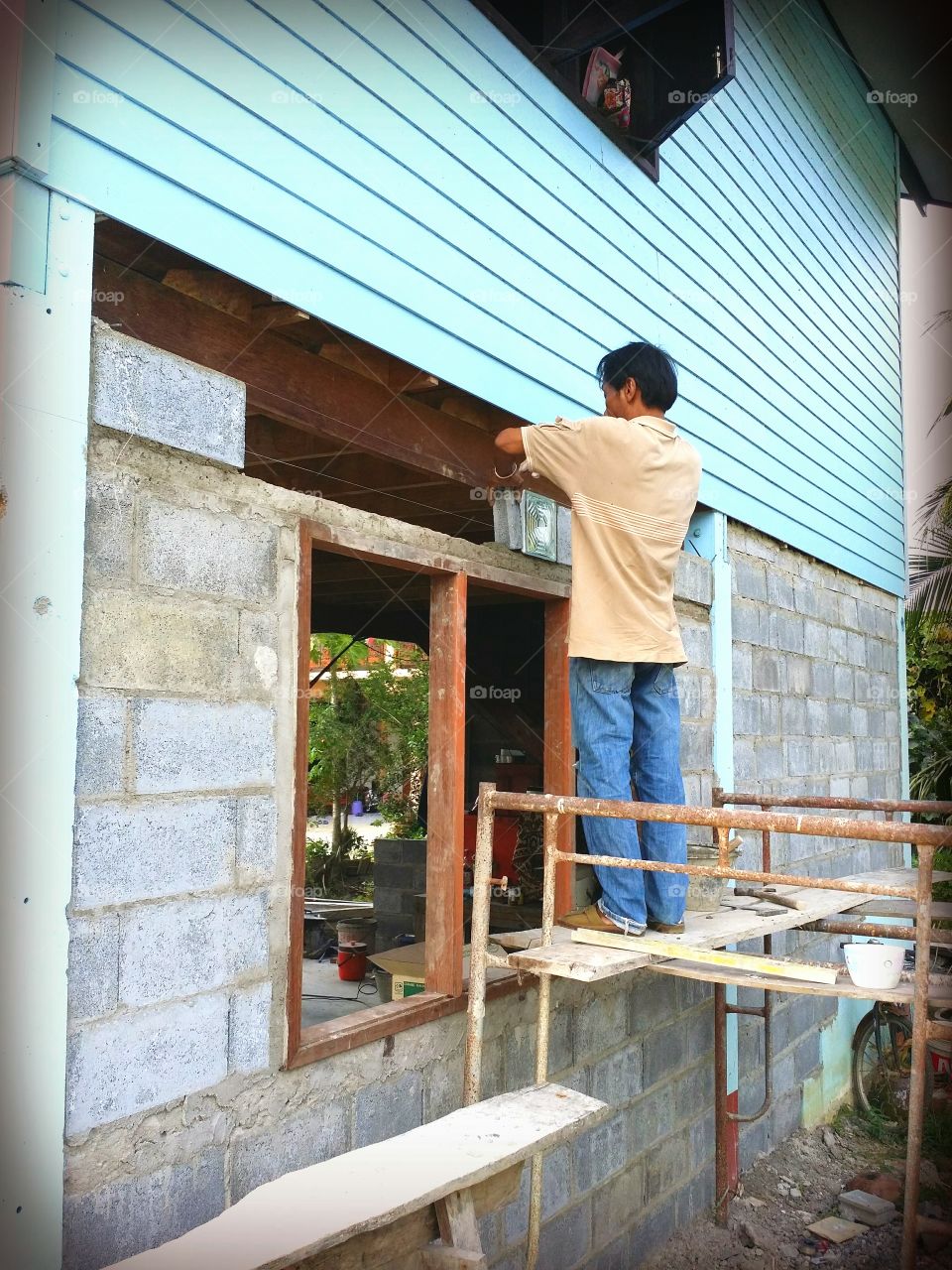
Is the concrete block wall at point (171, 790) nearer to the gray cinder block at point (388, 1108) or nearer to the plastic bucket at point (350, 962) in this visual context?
the gray cinder block at point (388, 1108)

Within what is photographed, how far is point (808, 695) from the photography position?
6852 millimetres

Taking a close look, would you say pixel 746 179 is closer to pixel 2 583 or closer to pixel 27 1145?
pixel 2 583

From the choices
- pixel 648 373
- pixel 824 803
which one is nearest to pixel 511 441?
pixel 648 373

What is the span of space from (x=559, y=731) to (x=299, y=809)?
164cm

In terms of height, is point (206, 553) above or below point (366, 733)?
above

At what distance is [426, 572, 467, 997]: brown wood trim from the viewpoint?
138 inches

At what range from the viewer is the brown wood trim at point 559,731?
418 cm

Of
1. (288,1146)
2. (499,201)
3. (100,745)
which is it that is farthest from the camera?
(499,201)

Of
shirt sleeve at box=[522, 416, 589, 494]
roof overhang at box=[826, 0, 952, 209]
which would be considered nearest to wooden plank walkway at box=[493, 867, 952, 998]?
shirt sleeve at box=[522, 416, 589, 494]

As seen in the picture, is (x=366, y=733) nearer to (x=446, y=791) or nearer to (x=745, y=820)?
(x=446, y=791)

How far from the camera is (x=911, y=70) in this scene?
816 cm

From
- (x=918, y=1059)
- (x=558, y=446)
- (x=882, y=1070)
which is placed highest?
(x=558, y=446)

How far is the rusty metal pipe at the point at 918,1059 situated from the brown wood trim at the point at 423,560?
178 cm

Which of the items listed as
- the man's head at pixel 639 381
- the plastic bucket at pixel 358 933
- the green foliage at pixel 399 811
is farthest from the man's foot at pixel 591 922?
the green foliage at pixel 399 811
